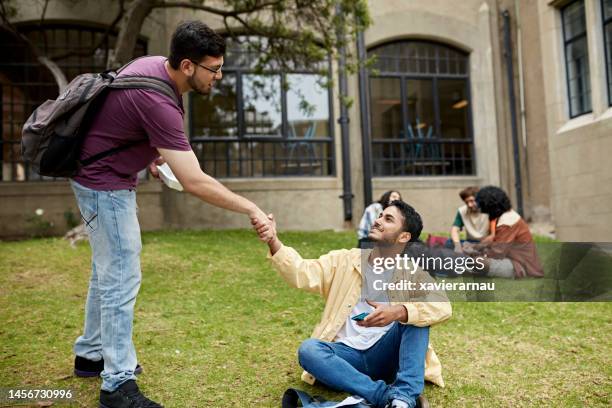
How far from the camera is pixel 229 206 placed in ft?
10.6

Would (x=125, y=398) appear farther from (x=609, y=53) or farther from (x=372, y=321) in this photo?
(x=609, y=53)

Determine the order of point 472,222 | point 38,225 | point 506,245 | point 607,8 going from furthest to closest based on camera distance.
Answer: point 38,225 < point 607,8 < point 472,222 < point 506,245

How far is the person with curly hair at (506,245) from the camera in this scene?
254 inches

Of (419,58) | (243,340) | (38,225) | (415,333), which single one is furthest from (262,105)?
(415,333)

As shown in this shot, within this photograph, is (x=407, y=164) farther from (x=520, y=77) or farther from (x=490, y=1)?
(x=490, y=1)

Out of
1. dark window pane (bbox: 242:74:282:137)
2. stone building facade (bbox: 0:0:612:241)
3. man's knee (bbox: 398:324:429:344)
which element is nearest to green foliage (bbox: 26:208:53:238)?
stone building facade (bbox: 0:0:612:241)

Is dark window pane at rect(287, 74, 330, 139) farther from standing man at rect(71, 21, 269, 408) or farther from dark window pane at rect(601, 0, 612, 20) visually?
standing man at rect(71, 21, 269, 408)

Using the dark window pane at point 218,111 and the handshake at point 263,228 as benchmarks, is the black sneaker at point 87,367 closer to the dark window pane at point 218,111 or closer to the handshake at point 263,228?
the handshake at point 263,228

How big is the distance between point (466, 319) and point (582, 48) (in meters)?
7.36

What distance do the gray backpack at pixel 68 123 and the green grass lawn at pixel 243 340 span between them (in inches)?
62.3

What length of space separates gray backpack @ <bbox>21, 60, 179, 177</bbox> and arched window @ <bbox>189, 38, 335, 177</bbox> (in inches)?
406

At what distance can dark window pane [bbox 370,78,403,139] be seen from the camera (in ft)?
48.7

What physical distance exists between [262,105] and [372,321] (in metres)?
11.3

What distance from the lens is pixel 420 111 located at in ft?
49.6
